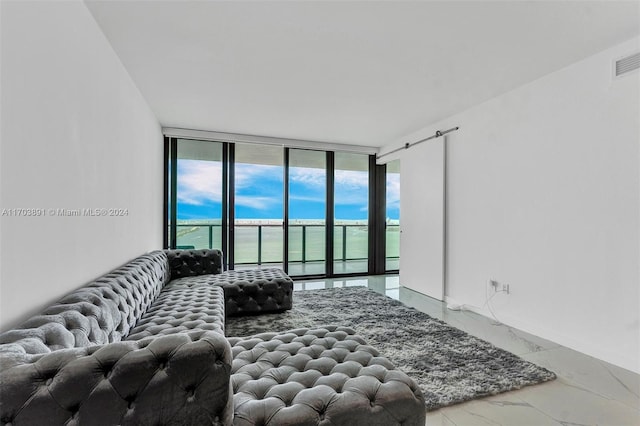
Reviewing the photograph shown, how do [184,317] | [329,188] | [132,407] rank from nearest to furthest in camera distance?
[132,407], [184,317], [329,188]

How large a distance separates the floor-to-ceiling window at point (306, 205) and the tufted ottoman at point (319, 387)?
3797 mm

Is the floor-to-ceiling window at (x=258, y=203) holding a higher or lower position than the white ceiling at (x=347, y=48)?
lower

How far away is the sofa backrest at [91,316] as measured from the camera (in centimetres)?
109

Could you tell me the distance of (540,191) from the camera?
9.38ft

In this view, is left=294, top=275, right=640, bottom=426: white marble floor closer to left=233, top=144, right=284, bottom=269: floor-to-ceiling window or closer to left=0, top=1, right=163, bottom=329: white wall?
left=0, top=1, right=163, bottom=329: white wall

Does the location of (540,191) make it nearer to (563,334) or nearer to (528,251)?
(528,251)

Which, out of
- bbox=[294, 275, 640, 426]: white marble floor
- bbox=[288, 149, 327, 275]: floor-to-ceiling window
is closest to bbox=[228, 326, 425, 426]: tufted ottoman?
bbox=[294, 275, 640, 426]: white marble floor

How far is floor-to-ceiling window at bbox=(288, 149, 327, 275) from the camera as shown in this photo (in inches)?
210

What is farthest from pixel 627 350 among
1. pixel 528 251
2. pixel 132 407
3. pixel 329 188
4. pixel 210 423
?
pixel 329 188

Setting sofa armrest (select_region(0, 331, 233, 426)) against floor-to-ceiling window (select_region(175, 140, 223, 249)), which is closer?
sofa armrest (select_region(0, 331, 233, 426))

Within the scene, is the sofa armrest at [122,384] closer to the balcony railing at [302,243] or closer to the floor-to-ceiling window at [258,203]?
the floor-to-ceiling window at [258,203]

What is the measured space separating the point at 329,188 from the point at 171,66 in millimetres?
3336

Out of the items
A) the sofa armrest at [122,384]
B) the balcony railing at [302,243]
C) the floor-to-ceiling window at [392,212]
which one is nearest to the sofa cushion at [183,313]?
the sofa armrest at [122,384]

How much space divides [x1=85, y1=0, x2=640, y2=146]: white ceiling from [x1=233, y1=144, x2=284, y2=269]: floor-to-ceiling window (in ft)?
5.19
